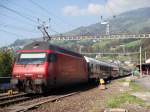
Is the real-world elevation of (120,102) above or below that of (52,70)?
below

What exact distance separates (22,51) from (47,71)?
2.80 m

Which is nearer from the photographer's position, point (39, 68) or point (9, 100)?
point (9, 100)

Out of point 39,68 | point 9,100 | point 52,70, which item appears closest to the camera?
point 9,100

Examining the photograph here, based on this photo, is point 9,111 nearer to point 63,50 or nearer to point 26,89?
point 26,89

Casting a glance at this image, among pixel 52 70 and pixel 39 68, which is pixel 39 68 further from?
pixel 52 70

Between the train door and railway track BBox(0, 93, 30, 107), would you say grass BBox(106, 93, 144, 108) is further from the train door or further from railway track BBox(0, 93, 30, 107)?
railway track BBox(0, 93, 30, 107)

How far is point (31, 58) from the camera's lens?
21.7 metres

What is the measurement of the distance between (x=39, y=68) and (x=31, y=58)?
1207 mm

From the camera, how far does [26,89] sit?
826 inches

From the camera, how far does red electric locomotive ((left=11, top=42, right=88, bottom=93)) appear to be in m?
20.6

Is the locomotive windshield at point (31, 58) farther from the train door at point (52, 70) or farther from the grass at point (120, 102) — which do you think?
the grass at point (120, 102)

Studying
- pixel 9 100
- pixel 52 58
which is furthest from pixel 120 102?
pixel 52 58

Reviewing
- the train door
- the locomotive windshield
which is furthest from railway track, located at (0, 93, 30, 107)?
the locomotive windshield

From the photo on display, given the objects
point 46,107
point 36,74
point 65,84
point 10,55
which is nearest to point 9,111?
point 46,107
